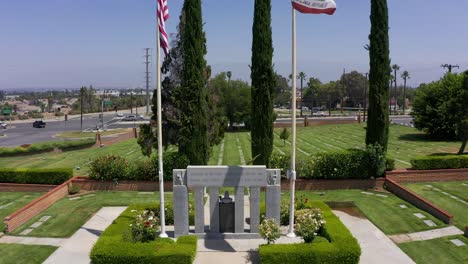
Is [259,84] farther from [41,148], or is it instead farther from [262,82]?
[41,148]

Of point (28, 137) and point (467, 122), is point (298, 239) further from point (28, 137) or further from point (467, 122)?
point (28, 137)

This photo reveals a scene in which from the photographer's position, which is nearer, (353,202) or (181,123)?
(353,202)

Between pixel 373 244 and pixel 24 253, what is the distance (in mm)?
13682

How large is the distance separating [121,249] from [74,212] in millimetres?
7670

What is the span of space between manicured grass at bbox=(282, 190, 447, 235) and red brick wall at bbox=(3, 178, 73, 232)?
501 inches

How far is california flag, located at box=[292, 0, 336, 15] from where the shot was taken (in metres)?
13.0

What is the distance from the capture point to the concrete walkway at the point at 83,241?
47.2 feet

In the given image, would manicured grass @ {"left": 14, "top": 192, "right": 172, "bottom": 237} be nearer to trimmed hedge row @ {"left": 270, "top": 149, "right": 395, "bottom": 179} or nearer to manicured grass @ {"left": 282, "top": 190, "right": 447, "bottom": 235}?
trimmed hedge row @ {"left": 270, "top": 149, "right": 395, "bottom": 179}

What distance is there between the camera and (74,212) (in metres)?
19.6

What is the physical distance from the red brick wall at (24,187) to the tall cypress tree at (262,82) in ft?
41.6

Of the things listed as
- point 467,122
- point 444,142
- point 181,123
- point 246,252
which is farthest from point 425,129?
point 246,252

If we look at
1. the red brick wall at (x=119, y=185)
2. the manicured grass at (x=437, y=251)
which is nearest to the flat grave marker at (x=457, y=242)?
the manicured grass at (x=437, y=251)

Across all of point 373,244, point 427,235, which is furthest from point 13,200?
point 427,235

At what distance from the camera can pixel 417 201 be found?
1969 cm
